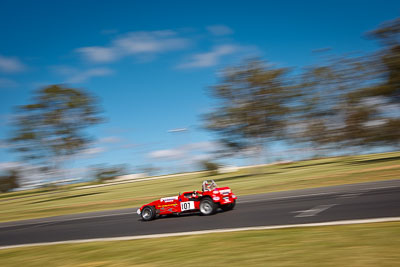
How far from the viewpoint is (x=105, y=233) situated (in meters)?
12.1

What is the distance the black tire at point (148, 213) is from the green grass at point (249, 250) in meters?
4.13

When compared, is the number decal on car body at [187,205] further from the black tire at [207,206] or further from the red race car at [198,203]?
the black tire at [207,206]

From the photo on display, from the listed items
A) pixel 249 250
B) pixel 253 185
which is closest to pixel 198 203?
pixel 249 250

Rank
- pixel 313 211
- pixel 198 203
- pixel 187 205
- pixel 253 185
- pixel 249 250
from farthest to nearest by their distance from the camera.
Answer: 1. pixel 253 185
2. pixel 187 205
3. pixel 198 203
4. pixel 313 211
5. pixel 249 250

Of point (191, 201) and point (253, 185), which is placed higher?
point (191, 201)

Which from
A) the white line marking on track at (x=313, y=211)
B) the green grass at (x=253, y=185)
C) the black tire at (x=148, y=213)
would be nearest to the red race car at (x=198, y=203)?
the black tire at (x=148, y=213)

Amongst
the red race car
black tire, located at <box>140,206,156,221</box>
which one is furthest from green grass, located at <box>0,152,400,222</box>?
black tire, located at <box>140,206,156,221</box>

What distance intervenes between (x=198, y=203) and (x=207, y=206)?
39 cm

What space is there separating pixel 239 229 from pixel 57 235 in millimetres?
7317

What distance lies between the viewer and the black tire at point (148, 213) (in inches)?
559

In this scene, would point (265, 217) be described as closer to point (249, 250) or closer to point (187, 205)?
point (187, 205)

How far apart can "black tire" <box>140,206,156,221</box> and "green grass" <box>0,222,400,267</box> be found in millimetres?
4129

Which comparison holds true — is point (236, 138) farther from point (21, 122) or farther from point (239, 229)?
point (239, 229)

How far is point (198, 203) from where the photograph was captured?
533 inches
